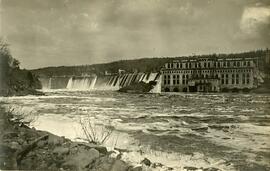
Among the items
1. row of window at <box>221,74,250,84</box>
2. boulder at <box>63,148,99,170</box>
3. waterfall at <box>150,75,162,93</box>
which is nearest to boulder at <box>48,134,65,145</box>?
boulder at <box>63,148,99,170</box>

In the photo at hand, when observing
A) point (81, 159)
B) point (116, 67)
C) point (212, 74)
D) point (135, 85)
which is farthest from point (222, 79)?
point (81, 159)

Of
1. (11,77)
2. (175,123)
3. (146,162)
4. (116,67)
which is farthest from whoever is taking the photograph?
(11,77)

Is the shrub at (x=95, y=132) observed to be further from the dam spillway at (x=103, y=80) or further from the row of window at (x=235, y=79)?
the row of window at (x=235, y=79)

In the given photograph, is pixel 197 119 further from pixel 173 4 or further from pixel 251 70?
pixel 173 4

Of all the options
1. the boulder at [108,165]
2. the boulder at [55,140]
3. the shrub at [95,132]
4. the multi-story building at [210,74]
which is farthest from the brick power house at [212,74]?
the boulder at [55,140]

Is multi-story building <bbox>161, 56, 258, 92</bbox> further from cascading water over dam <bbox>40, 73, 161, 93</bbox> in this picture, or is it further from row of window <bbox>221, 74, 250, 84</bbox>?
cascading water over dam <bbox>40, 73, 161, 93</bbox>

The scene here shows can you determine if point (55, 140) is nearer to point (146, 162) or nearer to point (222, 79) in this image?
point (146, 162)
